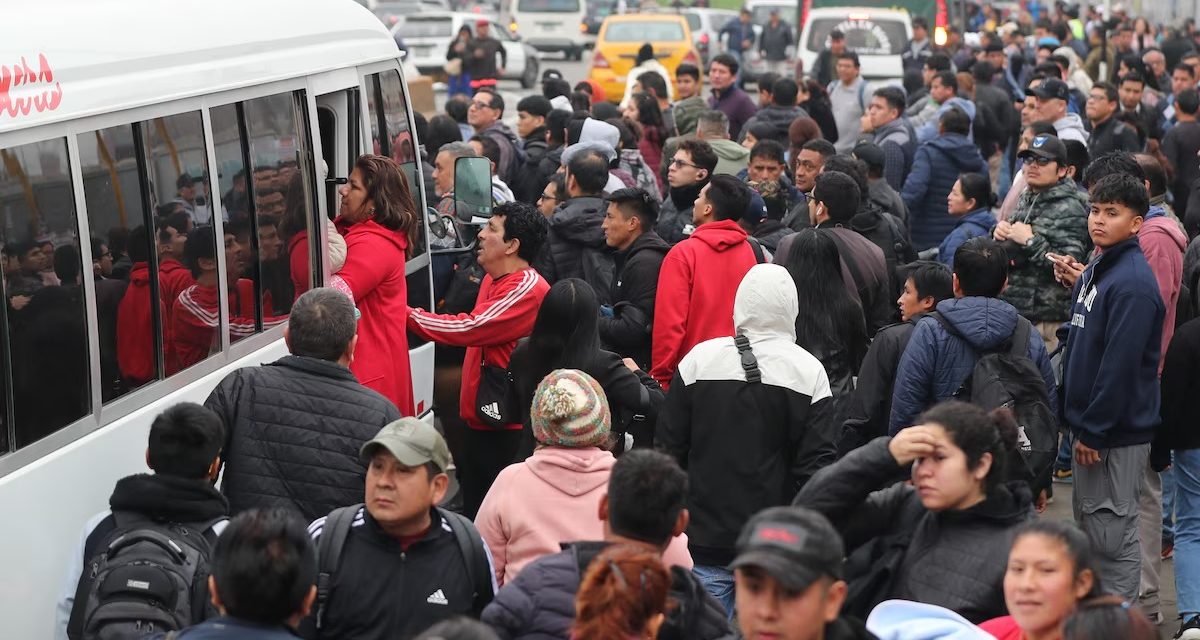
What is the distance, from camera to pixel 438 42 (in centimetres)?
3406

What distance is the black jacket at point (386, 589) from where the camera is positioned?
13.4ft

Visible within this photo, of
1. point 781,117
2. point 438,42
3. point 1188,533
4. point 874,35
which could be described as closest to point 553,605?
point 1188,533

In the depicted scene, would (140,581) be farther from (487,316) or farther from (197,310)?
(487,316)

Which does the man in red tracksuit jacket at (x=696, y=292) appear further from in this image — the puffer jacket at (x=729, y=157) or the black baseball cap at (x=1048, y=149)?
the puffer jacket at (x=729, y=157)

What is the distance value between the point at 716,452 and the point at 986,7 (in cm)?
4236

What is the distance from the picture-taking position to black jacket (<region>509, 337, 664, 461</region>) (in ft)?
19.9

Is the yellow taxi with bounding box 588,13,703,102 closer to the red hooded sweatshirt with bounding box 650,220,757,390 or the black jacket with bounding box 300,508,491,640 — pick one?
the red hooded sweatshirt with bounding box 650,220,757,390

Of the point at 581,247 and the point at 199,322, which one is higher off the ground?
the point at 199,322

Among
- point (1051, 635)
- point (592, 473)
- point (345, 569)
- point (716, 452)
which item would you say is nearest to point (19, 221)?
point (345, 569)

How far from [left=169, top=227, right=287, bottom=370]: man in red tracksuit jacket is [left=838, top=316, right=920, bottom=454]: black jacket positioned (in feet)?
8.12

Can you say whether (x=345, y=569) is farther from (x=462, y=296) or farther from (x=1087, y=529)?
(x=462, y=296)

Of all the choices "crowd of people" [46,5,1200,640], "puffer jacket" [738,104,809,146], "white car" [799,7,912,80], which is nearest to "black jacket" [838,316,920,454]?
"crowd of people" [46,5,1200,640]

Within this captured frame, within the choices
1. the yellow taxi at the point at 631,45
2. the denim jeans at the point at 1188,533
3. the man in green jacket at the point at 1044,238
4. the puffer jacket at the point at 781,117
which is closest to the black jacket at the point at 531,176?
the puffer jacket at the point at 781,117

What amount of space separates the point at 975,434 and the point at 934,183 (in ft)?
24.4
